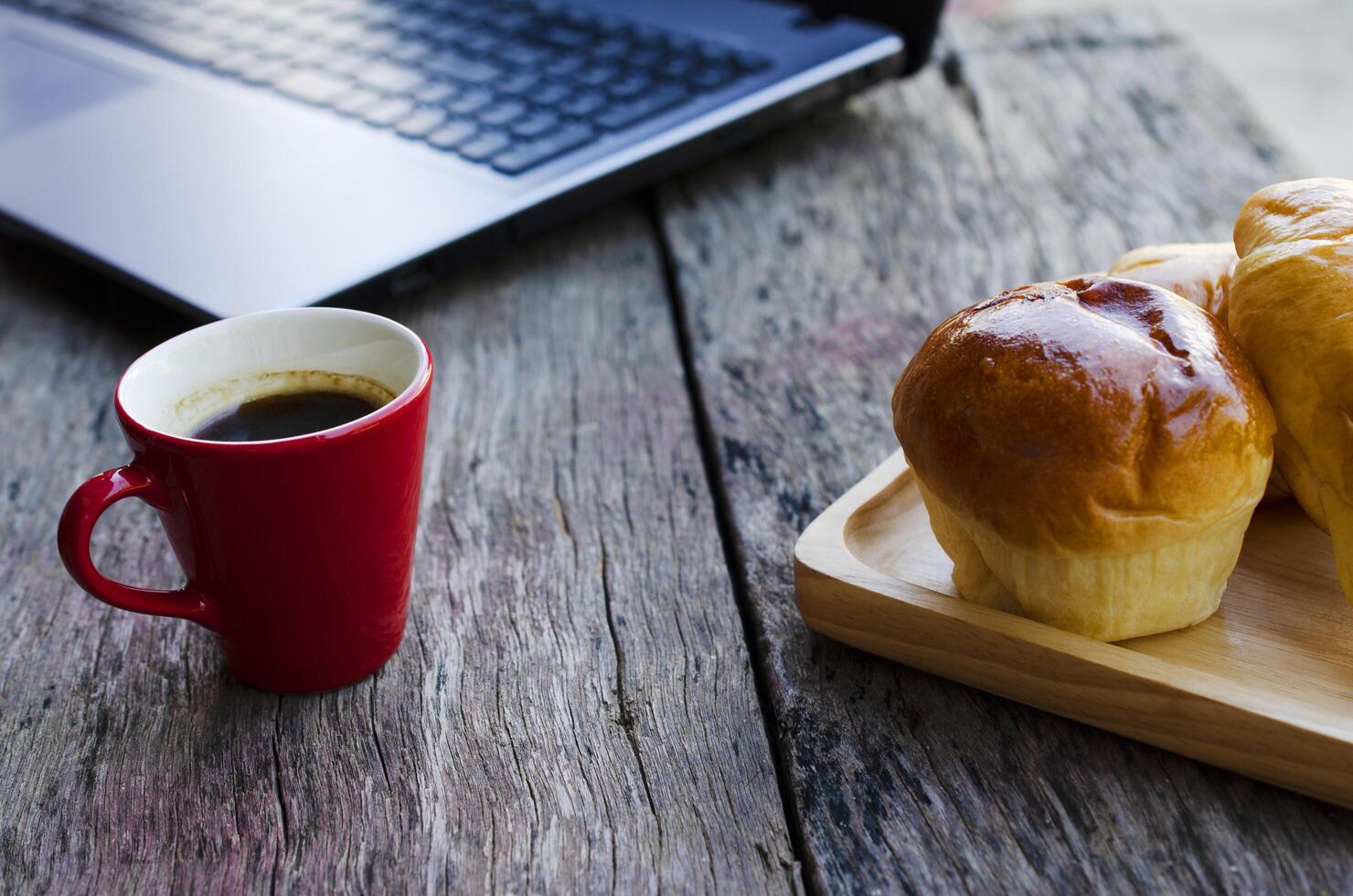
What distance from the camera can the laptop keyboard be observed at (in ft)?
4.25

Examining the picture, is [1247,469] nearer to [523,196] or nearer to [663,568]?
[663,568]

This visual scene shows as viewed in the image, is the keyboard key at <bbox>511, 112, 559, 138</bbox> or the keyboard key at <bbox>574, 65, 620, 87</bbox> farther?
the keyboard key at <bbox>574, 65, 620, 87</bbox>

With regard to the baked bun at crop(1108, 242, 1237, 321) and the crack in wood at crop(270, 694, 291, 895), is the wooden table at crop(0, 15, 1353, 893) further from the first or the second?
the baked bun at crop(1108, 242, 1237, 321)

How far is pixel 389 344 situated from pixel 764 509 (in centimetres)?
31

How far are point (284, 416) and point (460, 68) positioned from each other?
86 cm

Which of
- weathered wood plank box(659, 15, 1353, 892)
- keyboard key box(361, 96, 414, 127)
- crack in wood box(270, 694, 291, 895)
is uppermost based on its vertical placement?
keyboard key box(361, 96, 414, 127)

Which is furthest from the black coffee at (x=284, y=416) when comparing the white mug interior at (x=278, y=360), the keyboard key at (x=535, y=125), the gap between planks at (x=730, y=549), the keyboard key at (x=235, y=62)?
the keyboard key at (x=235, y=62)

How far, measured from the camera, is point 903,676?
715 millimetres

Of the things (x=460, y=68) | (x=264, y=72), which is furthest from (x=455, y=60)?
(x=264, y=72)

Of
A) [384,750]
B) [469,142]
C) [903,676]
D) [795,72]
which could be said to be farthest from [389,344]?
[795,72]

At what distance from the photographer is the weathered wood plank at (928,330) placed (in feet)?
1.98

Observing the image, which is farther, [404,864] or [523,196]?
[523,196]

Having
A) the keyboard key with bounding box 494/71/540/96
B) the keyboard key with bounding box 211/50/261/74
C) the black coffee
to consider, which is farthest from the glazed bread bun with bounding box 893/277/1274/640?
the keyboard key with bounding box 211/50/261/74

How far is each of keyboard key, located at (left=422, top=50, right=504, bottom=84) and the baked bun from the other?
85 cm
